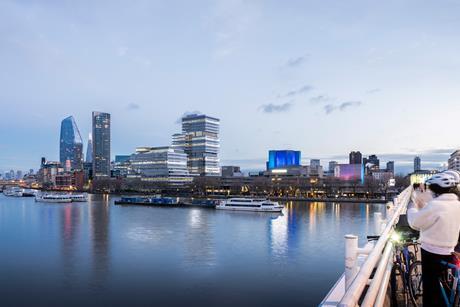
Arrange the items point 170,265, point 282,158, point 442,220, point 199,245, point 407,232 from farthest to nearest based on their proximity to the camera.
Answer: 1. point 282,158
2. point 199,245
3. point 170,265
4. point 407,232
5. point 442,220

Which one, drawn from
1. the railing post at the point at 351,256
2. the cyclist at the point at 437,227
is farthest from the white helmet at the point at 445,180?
the railing post at the point at 351,256

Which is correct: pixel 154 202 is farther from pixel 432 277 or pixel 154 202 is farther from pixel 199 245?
pixel 432 277

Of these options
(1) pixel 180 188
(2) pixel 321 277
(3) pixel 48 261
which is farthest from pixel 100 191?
(2) pixel 321 277

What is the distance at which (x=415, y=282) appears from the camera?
5.86 metres

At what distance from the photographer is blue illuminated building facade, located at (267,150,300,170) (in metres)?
183

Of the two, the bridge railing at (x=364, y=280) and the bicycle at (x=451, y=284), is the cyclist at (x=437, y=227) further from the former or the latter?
the bridge railing at (x=364, y=280)

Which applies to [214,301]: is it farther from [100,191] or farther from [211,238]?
[100,191]

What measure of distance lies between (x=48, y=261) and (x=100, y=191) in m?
162

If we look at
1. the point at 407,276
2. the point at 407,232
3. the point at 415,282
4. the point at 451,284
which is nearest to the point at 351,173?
the point at 407,232

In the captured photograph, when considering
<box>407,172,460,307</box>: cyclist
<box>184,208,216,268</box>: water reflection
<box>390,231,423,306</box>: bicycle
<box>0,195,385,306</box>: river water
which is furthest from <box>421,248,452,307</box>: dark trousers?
<box>184,208,216,268</box>: water reflection

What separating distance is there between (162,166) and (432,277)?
598 ft

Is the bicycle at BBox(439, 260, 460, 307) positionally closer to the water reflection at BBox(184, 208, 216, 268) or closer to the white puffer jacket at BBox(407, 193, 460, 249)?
the white puffer jacket at BBox(407, 193, 460, 249)

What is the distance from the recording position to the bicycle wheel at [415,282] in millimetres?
5531

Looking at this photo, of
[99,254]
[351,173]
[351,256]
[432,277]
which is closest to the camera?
[432,277]
